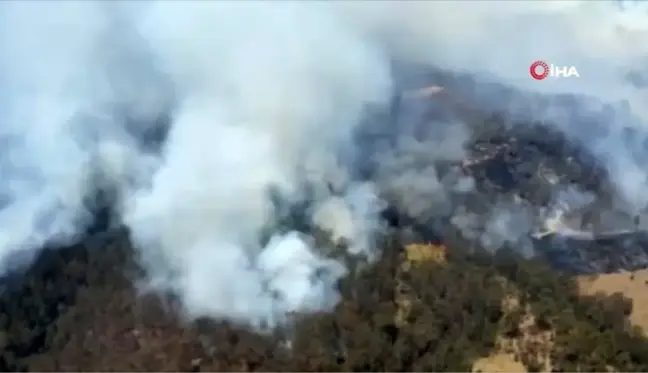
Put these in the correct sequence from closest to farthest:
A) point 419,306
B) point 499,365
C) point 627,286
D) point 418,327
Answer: point 499,365 → point 418,327 → point 419,306 → point 627,286

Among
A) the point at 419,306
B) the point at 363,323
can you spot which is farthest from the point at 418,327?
the point at 363,323

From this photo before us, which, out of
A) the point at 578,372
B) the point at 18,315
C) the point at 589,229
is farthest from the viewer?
the point at 589,229

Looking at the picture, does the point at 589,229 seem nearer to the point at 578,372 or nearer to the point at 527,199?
the point at 527,199

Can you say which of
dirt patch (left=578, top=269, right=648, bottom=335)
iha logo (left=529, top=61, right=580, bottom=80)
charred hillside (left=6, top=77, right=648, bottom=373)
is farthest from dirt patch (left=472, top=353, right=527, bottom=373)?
iha logo (left=529, top=61, right=580, bottom=80)

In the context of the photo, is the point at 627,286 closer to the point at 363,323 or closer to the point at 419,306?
the point at 419,306

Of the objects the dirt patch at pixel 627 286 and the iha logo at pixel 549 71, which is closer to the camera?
the dirt patch at pixel 627 286

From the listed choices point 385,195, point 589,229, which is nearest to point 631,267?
point 589,229

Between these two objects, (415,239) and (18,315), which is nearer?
(18,315)

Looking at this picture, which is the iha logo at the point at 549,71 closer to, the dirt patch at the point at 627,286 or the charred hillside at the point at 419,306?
the charred hillside at the point at 419,306

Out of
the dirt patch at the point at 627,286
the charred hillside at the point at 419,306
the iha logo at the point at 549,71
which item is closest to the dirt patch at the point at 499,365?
the charred hillside at the point at 419,306
